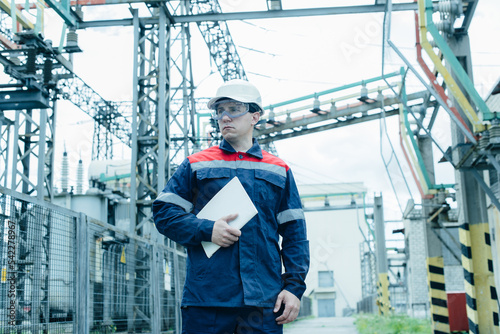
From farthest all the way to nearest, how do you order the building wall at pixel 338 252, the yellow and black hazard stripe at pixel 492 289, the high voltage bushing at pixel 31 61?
the building wall at pixel 338 252 < the high voltage bushing at pixel 31 61 < the yellow and black hazard stripe at pixel 492 289

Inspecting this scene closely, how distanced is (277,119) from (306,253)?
63.6ft

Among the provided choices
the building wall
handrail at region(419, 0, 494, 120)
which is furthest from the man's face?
the building wall

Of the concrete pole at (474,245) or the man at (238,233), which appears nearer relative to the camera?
the man at (238,233)

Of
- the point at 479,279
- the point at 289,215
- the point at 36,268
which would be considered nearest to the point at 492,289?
the point at 479,279

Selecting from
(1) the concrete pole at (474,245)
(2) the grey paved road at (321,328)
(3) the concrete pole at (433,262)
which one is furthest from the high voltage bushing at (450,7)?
(2) the grey paved road at (321,328)

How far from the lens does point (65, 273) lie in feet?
18.2

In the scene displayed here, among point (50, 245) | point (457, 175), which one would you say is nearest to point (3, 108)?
point (50, 245)

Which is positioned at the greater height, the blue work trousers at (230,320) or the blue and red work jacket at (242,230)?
the blue and red work jacket at (242,230)

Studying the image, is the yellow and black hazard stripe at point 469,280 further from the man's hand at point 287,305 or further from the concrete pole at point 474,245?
the man's hand at point 287,305

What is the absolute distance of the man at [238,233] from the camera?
264cm

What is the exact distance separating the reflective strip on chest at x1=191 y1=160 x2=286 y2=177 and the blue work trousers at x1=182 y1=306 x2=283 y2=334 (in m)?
0.63

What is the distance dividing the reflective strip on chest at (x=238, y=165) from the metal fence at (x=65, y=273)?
6.70ft

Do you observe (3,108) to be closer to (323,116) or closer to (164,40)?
(164,40)

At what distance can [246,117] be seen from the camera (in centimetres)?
298
